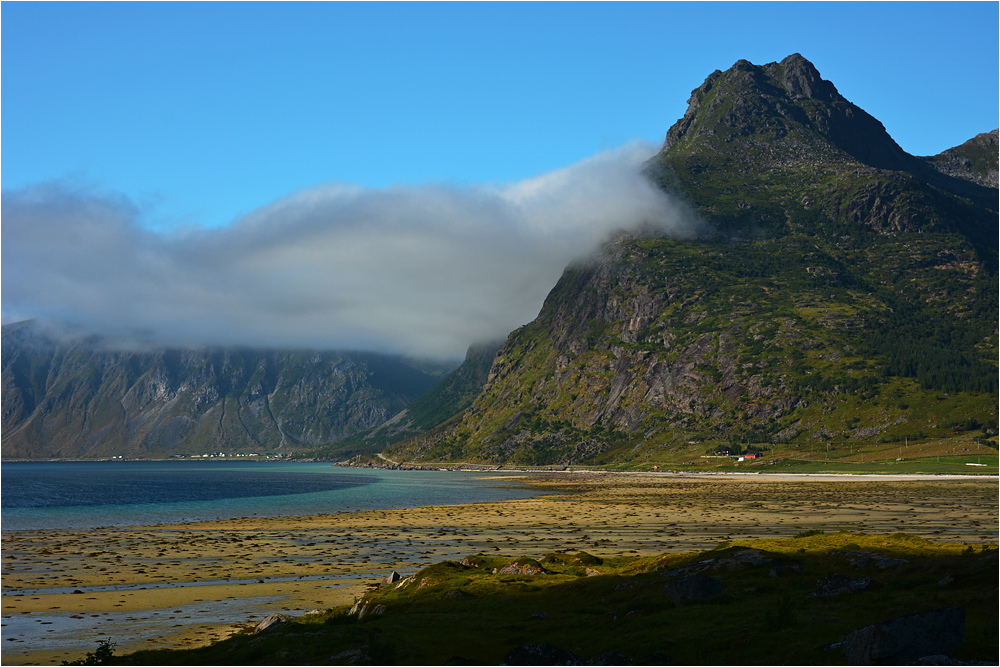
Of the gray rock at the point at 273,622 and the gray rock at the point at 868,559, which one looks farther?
the gray rock at the point at 868,559

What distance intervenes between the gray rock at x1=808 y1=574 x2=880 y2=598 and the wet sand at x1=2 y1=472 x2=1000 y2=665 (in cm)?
2887

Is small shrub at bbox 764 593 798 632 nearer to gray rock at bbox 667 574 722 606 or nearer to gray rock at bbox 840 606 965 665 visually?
gray rock at bbox 840 606 965 665

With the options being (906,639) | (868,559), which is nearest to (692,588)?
(868,559)

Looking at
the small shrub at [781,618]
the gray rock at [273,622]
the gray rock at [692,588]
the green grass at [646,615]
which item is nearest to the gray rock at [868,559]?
the green grass at [646,615]

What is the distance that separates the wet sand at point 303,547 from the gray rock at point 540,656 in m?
20.8

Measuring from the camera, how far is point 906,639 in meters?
21.4

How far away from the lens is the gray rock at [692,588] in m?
33.2

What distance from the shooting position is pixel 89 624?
42719 millimetres

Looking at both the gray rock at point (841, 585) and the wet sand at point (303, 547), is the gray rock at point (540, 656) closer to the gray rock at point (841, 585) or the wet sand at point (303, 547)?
the gray rock at point (841, 585)

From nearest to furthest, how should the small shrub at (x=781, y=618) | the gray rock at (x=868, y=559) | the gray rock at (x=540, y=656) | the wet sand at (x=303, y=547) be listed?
the gray rock at (x=540, y=656) → the small shrub at (x=781, y=618) → the gray rock at (x=868, y=559) → the wet sand at (x=303, y=547)

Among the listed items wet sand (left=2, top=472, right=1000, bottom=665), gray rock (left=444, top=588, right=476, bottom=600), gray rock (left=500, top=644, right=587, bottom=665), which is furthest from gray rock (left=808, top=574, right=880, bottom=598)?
wet sand (left=2, top=472, right=1000, bottom=665)

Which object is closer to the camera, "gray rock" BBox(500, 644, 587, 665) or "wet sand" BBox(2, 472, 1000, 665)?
"gray rock" BBox(500, 644, 587, 665)

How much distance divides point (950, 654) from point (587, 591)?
20106 millimetres

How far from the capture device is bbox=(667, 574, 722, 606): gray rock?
3322 centimetres
